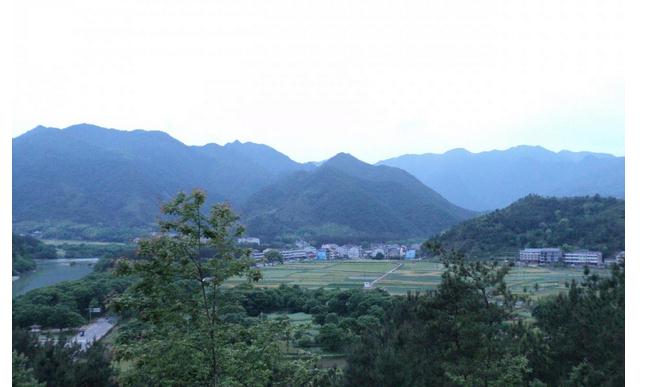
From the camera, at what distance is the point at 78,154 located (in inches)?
1873

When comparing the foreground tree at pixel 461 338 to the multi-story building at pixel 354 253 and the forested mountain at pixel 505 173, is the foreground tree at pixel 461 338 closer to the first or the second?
the multi-story building at pixel 354 253

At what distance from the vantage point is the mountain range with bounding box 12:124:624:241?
35.6m

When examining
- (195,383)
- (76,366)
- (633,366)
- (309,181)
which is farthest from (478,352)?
(309,181)

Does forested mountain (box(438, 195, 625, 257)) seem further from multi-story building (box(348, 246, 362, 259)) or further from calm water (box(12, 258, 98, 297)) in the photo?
calm water (box(12, 258, 98, 297))

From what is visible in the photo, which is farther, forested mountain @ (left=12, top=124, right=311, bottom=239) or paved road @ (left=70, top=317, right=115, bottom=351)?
forested mountain @ (left=12, top=124, right=311, bottom=239)

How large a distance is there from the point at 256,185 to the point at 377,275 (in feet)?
84.1

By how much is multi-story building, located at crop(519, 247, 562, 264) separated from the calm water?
1930 centimetres

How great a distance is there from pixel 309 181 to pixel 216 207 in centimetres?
4949

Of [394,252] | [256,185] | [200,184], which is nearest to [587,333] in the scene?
[200,184]

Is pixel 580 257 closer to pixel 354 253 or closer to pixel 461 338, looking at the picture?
pixel 461 338

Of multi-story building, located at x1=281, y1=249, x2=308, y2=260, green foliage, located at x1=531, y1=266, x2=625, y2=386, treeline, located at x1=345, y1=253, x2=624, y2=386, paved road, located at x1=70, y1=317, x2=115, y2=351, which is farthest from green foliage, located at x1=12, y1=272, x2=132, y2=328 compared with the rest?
multi-story building, located at x1=281, y1=249, x2=308, y2=260

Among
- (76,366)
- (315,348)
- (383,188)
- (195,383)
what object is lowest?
(315,348)

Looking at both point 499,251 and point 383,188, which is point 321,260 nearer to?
point 499,251

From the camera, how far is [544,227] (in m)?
26.9
